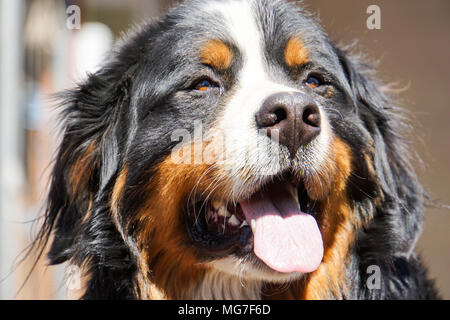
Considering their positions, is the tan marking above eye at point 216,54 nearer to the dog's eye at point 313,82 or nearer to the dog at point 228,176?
the dog at point 228,176

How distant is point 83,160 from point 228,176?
0.84m

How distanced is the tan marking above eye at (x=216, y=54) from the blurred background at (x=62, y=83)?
2.61 metres

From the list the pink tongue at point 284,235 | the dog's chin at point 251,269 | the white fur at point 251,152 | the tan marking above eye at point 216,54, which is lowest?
the dog's chin at point 251,269

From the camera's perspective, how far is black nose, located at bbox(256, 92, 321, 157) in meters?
2.47

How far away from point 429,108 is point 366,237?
3689 mm

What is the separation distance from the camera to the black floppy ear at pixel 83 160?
2.92 meters

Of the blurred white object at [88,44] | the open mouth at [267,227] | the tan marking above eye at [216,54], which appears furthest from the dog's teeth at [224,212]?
the blurred white object at [88,44]

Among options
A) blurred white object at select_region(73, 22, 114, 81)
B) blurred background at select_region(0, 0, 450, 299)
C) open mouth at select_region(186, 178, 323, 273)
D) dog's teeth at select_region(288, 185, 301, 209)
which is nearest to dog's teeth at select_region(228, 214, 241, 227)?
open mouth at select_region(186, 178, 323, 273)

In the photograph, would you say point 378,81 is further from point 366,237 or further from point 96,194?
point 96,194

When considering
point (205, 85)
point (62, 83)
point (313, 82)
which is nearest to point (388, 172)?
point (313, 82)

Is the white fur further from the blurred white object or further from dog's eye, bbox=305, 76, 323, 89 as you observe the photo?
the blurred white object

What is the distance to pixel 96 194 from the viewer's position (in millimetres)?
2938

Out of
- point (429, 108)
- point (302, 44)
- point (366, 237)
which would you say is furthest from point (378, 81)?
point (429, 108)
